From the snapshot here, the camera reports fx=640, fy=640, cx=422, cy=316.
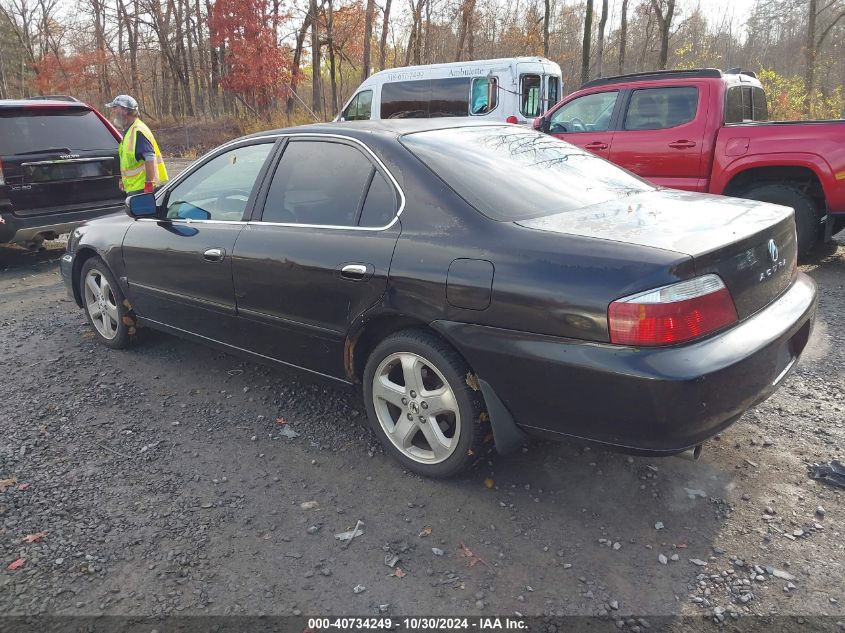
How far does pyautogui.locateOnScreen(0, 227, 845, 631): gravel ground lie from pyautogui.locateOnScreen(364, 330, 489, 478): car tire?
5.9 inches

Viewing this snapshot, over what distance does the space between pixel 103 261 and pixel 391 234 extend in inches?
112

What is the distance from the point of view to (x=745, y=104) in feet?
24.4

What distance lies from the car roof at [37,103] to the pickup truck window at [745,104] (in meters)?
7.36

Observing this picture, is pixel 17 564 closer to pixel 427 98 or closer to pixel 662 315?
pixel 662 315

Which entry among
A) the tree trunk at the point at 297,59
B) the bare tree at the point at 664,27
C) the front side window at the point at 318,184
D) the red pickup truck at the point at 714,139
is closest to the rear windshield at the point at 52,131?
the front side window at the point at 318,184

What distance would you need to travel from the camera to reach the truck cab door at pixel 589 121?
760cm

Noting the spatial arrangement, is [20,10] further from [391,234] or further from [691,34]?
[391,234]

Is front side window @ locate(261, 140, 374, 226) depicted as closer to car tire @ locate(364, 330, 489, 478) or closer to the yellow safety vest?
car tire @ locate(364, 330, 489, 478)

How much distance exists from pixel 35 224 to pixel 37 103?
1389mm

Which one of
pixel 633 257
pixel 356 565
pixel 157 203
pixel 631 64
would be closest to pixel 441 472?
pixel 356 565

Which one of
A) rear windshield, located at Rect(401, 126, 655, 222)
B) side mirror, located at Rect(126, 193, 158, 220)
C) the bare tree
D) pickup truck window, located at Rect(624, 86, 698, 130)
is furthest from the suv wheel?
the bare tree

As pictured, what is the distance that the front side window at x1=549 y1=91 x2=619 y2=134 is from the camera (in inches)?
302

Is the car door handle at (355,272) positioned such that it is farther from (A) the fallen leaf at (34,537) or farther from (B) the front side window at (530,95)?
(B) the front side window at (530,95)

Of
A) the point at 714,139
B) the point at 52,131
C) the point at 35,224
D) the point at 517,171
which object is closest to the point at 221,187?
the point at 517,171
